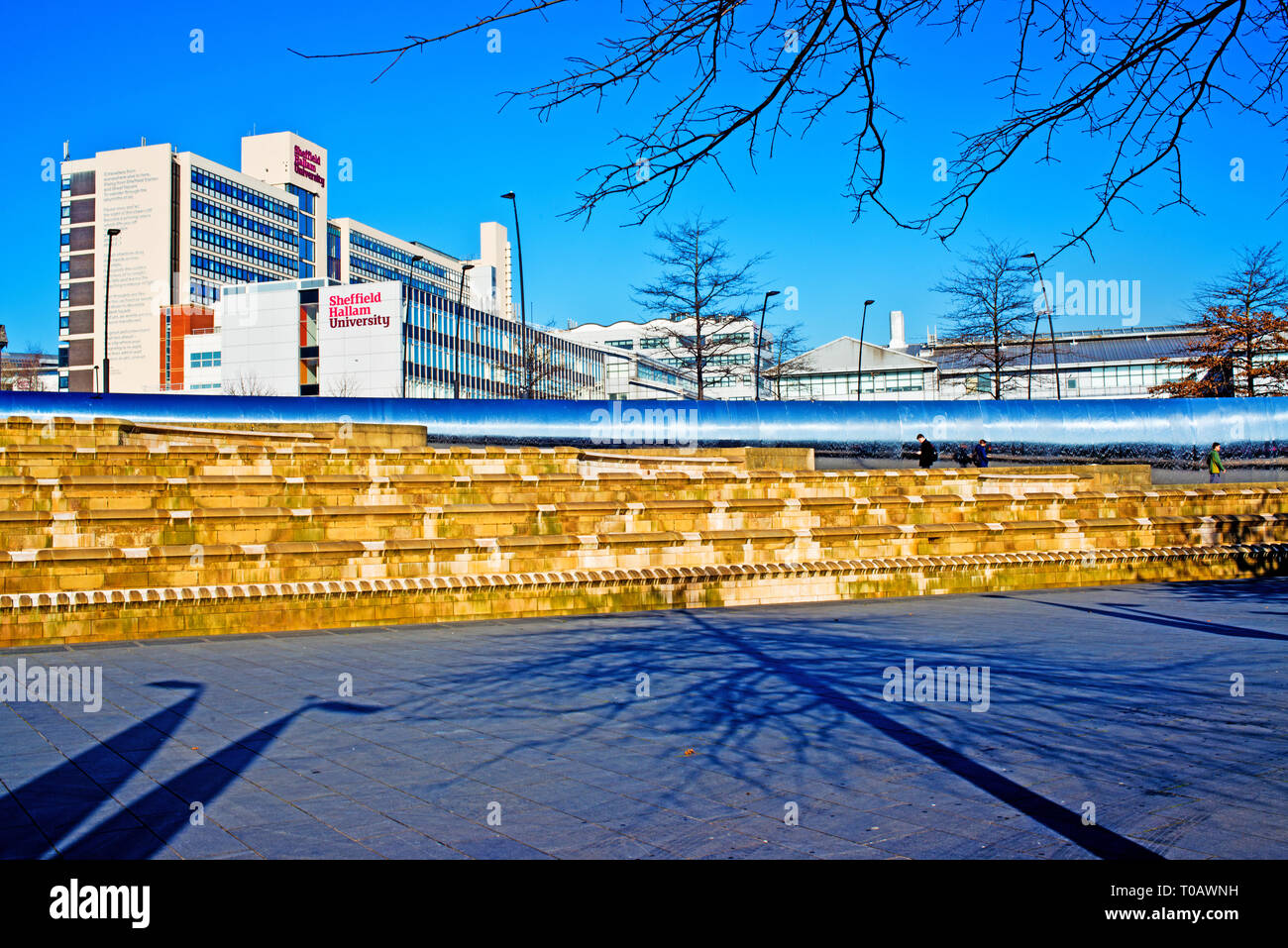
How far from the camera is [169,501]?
13016 millimetres

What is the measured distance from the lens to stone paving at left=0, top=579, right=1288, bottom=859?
4504 millimetres

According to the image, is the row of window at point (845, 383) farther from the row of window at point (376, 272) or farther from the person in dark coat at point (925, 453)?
the row of window at point (376, 272)

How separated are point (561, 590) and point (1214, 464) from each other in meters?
24.5

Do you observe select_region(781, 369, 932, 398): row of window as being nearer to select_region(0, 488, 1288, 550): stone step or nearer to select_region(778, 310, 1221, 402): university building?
select_region(778, 310, 1221, 402): university building

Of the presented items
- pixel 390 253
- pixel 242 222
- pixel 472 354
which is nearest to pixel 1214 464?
pixel 472 354

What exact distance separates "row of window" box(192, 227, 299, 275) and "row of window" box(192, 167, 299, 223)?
193 inches

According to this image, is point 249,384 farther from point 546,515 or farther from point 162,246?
point 546,515

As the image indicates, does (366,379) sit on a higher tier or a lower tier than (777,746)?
higher

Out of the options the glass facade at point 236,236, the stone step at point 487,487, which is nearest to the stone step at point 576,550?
the stone step at point 487,487

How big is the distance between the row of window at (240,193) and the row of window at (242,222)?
5.53 ft

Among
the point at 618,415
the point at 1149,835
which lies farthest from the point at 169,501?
the point at 618,415

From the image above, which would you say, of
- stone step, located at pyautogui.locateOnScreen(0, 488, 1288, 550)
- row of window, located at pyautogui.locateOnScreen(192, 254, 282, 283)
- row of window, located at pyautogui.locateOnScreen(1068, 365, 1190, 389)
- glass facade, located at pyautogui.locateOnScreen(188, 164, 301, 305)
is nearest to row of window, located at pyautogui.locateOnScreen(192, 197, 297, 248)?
glass facade, located at pyautogui.locateOnScreen(188, 164, 301, 305)
